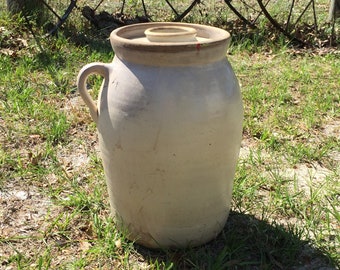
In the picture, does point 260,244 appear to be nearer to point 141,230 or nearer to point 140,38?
point 141,230

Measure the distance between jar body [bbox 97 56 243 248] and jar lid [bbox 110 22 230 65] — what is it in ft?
0.12

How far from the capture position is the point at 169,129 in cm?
207

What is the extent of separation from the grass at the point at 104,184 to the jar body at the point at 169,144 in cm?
18

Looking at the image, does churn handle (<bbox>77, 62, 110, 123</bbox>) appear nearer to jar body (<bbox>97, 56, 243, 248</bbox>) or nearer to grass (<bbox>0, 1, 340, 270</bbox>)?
jar body (<bbox>97, 56, 243, 248</bbox>)

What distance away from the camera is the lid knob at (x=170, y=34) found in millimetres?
2170

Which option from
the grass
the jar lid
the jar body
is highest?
the jar lid

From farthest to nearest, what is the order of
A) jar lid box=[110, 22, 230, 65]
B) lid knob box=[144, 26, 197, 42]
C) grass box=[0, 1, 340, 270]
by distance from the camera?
grass box=[0, 1, 340, 270]
lid knob box=[144, 26, 197, 42]
jar lid box=[110, 22, 230, 65]

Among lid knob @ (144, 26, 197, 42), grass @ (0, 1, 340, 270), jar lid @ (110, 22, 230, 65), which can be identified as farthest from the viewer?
grass @ (0, 1, 340, 270)

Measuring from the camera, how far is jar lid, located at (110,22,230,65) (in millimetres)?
2041

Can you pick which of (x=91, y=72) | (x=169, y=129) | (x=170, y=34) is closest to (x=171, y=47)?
(x=170, y=34)

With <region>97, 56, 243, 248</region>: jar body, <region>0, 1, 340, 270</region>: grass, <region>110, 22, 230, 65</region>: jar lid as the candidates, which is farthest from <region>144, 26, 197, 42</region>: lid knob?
<region>0, 1, 340, 270</region>: grass

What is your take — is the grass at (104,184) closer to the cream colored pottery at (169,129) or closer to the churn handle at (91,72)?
the cream colored pottery at (169,129)

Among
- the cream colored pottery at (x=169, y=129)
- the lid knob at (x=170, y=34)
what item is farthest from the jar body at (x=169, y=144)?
the lid knob at (x=170, y=34)

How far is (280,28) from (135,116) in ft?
12.2
